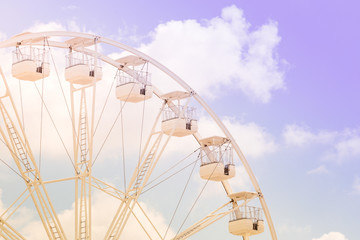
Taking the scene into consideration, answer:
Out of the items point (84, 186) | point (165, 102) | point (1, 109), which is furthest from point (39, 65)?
point (165, 102)

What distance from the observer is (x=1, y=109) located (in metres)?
41.8

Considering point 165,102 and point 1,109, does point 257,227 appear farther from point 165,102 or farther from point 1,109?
point 1,109

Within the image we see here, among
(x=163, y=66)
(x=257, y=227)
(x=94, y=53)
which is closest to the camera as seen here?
(x=94, y=53)

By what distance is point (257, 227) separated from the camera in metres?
51.7

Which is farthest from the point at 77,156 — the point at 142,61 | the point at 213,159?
the point at 213,159

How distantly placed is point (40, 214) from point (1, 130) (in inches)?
191

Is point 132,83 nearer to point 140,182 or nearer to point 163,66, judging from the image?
point 163,66

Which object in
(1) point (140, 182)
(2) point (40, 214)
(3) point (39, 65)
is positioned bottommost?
(2) point (40, 214)

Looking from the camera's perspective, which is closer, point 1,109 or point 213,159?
point 1,109

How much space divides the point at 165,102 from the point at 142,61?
3.85m

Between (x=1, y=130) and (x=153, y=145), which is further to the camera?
(x=153, y=145)

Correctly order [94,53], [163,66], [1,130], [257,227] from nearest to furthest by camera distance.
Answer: [1,130] → [94,53] → [163,66] → [257,227]

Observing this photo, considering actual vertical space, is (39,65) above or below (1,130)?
above

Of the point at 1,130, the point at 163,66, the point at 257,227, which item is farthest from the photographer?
the point at 257,227
